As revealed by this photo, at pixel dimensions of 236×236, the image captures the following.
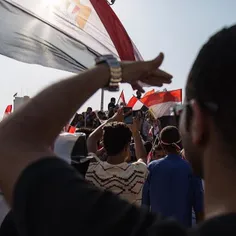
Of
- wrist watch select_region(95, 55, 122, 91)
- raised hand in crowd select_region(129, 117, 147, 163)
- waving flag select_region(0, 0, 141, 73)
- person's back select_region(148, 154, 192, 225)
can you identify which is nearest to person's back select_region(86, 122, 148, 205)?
person's back select_region(148, 154, 192, 225)

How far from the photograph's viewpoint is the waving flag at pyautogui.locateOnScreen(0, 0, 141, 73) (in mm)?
4336

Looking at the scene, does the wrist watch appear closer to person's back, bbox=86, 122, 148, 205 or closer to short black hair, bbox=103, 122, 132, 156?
person's back, bbox=86, 122, 148, 205

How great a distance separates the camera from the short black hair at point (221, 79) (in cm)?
96

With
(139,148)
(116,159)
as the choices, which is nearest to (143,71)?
(116,159)

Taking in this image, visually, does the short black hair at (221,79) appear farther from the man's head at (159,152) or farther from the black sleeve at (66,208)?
the man's head at (159,152)

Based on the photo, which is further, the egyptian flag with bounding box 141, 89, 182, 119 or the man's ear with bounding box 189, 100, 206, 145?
the egyptian flag with bounding box 141, 89, 182, 119

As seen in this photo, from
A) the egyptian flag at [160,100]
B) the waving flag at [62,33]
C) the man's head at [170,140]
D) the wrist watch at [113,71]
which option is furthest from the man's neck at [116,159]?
the egyptian flag at [160,100]

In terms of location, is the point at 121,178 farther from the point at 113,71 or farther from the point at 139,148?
the point at 113,71

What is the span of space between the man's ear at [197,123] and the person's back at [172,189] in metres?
3.01

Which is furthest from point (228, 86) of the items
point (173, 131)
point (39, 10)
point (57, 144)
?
point (39, 10)

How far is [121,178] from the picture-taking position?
3.57 meters

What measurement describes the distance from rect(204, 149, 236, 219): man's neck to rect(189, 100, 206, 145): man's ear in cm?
5

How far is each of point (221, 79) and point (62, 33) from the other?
3.78 meters

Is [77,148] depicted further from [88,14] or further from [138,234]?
[88,14]
